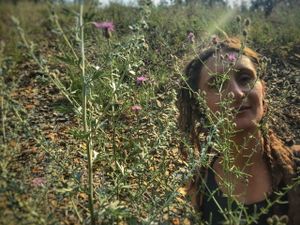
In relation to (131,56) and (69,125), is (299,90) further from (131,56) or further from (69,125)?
(131,56)

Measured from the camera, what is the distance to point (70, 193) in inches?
54.1

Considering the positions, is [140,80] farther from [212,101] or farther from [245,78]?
[245,78]

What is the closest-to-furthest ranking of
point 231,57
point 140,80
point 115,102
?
point 115,102 < point 231,57 < point 140,80

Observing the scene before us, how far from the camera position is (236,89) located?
2125mm

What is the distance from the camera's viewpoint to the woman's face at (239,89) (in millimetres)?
2080

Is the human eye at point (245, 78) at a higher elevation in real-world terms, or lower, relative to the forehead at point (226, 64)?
lower

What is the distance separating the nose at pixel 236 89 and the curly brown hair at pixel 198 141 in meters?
0.15

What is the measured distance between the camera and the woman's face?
6.82ft

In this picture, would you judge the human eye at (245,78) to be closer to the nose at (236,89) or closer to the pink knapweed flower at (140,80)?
the nose at (236,89)

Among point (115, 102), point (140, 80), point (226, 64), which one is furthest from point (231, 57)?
point (115, 102)

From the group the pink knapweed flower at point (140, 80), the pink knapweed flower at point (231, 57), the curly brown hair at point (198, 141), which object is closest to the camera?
the curly brown hair at point (198, 141)

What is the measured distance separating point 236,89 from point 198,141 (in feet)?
1.89

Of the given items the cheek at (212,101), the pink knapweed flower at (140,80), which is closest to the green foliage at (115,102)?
the pink knapweed flower at (140,80)

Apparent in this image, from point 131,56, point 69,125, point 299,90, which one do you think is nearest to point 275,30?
point 299,90
